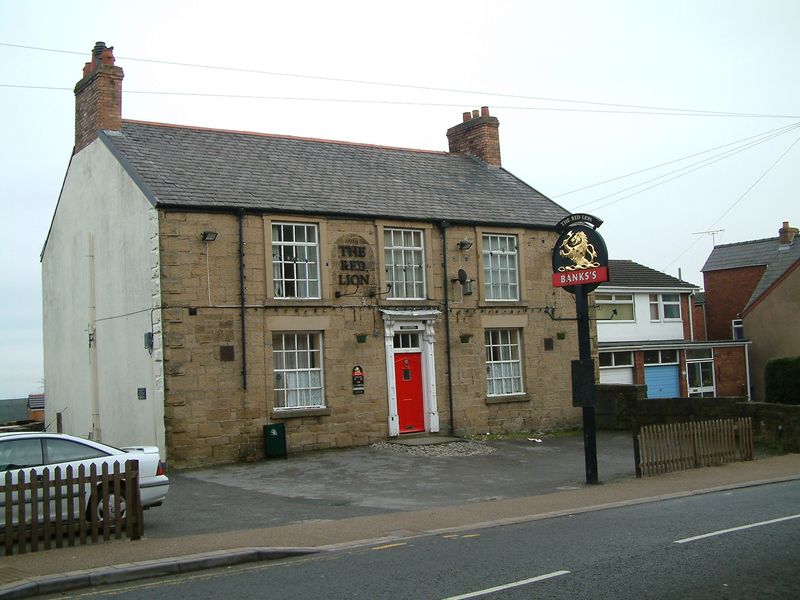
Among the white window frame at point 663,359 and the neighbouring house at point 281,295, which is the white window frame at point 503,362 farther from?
the white window frame at point 663,359

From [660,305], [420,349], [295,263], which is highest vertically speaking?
[295,263]

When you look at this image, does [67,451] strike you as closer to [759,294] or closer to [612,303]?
[612,303]

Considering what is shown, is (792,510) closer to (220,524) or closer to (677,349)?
(220,524)

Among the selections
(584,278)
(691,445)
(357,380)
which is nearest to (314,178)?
(357,380)

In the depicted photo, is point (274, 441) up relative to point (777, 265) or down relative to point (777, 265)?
down

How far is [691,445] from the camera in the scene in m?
18.6

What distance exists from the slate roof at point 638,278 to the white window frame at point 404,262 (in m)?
17.3

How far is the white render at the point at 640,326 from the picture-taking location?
3934 cm

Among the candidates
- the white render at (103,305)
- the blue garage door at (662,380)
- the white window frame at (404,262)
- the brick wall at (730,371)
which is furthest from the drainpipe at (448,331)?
the brick wall at (730,371)

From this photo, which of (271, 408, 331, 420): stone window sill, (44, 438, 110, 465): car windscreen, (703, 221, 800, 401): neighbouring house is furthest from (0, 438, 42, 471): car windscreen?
(703, 221, 800, 401): neighbouring house

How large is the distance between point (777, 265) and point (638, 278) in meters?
9.12

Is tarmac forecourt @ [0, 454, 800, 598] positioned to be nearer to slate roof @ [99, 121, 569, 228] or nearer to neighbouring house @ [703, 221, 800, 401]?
slate roof @ [99, 121, 569, 228]

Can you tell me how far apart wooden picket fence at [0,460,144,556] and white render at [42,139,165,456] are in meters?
8.30

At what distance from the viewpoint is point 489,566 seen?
912cm
